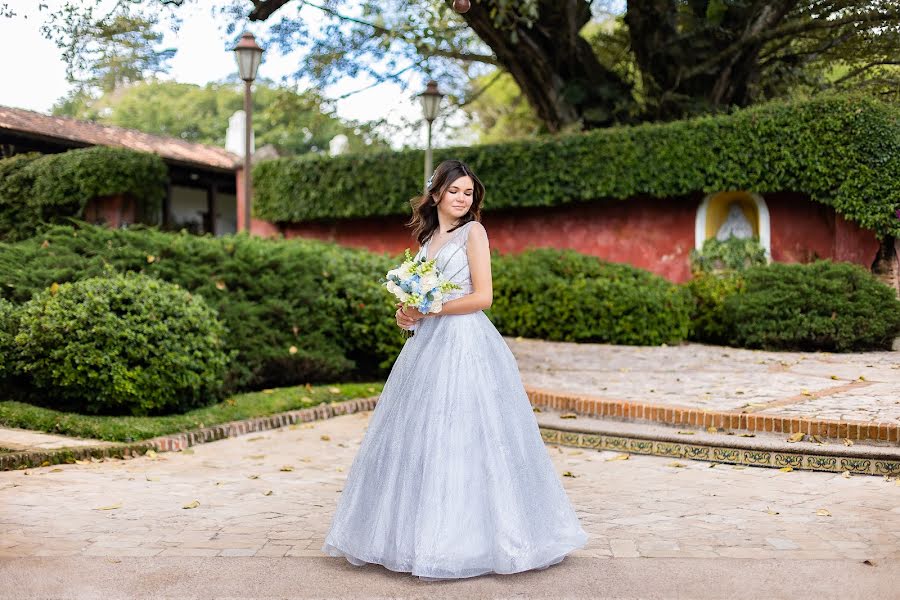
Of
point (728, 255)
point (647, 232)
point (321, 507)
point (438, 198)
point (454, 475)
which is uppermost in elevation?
point (647, 232)

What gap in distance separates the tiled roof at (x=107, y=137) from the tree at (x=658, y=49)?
5871 mm

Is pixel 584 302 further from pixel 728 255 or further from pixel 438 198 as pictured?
pixel 438 198

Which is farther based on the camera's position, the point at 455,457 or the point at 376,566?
the point at 376,566

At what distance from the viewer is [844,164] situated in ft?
46.7

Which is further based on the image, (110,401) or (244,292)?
(244,292)

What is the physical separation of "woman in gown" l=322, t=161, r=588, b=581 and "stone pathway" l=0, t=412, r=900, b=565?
43 centimetres

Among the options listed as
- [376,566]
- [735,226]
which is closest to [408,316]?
[376,566]

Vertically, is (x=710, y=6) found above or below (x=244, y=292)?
above

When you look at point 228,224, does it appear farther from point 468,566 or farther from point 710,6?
point 468,566

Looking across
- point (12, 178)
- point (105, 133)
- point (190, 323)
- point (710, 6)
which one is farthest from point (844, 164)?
point (105, 133)

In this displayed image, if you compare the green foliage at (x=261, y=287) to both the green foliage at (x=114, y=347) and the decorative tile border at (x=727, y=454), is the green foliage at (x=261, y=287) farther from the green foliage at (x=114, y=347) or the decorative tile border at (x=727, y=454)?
the decorative tile border at (x=727, y=454)

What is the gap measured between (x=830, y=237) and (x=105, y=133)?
1664cm

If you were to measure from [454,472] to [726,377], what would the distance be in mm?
6657

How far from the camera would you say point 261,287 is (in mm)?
10359
